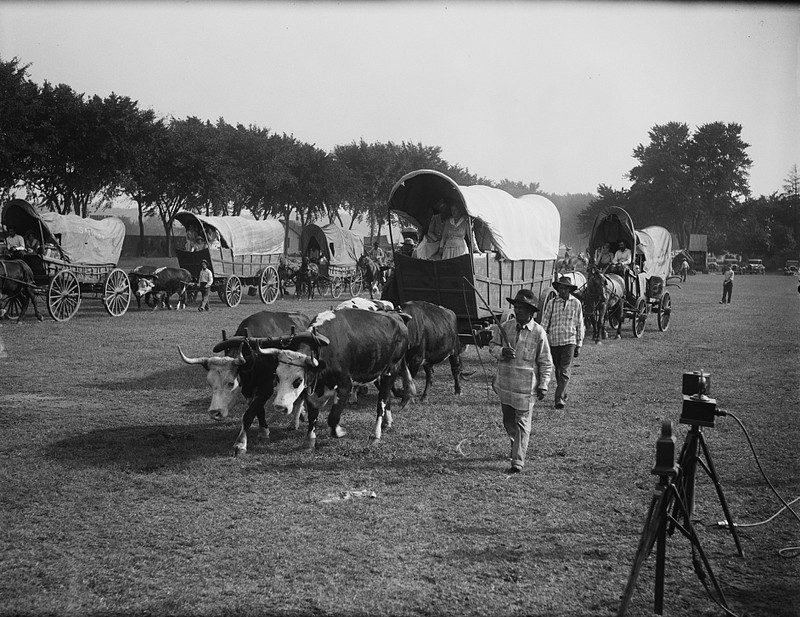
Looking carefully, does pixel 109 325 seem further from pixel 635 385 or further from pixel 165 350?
pixel 635 385

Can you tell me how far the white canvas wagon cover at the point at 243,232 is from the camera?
75.8 feet

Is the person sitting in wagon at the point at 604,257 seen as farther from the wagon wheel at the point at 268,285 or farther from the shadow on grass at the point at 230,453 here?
the shadow on grass at the point at 230,453

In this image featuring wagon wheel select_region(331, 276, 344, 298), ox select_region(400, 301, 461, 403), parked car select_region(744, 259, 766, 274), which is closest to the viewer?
ox select_region(400, 301, 461, 403)

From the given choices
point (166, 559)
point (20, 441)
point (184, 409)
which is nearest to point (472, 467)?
point (166, 559)

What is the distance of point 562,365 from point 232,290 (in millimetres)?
15936

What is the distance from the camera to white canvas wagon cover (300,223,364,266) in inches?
1271

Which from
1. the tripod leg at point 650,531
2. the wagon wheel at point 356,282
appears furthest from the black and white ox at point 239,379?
the wagon wheel at point 356,282

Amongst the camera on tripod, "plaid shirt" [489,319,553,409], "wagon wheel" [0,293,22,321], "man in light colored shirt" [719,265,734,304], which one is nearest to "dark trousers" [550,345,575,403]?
"plaid shirt" [489,319,553,409]

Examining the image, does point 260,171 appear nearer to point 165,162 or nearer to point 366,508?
point 165,162

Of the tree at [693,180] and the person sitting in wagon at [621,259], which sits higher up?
the tree at [693,180]

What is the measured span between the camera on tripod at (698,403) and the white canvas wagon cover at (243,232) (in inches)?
806

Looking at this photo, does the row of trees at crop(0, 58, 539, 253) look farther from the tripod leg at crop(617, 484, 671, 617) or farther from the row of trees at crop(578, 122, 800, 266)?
the tripod leg at crop(617, 484, 671, 617)

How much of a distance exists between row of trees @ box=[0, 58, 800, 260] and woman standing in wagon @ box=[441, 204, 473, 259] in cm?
496

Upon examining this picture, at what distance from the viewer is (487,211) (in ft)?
38.3
